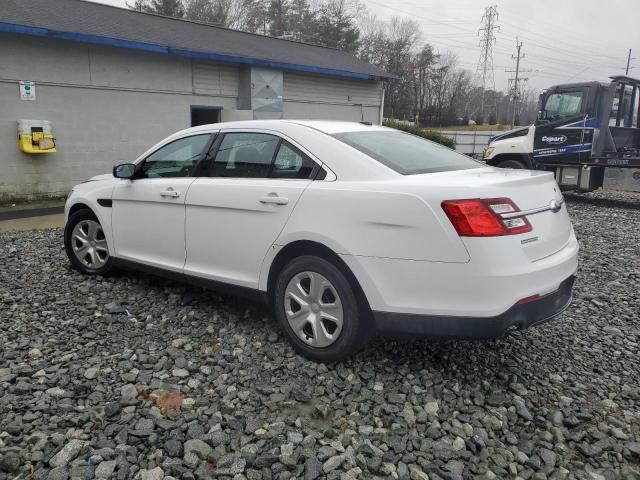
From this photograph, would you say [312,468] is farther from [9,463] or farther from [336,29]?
[336,29]

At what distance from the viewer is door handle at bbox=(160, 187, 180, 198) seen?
14.4 feet

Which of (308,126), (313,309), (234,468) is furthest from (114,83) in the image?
(234,468)

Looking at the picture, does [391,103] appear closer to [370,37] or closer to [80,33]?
[370,37]

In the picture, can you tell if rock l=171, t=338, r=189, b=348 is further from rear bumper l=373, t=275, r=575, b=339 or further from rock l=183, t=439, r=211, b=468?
rear bumper l=373, t=275, r=575, b=339

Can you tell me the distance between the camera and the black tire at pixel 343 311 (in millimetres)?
3334

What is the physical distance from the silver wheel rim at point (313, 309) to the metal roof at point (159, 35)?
31.1 ft

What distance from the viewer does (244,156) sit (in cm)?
413

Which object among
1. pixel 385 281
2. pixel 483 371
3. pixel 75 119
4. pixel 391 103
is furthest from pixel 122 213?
pixel 391 103

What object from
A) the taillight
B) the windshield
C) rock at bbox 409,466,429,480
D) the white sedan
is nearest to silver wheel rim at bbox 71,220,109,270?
the white sedan

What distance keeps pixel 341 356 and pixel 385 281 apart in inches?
23.8

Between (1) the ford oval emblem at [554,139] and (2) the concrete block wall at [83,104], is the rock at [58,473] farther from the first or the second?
(1) the ford oval emblem at [554,139]

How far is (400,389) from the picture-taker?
3301 millimetres

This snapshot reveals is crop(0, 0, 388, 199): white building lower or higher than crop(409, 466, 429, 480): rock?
higher

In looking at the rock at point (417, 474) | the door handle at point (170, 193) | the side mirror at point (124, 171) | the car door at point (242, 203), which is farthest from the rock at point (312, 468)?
the side mirror at point (124, 171)
